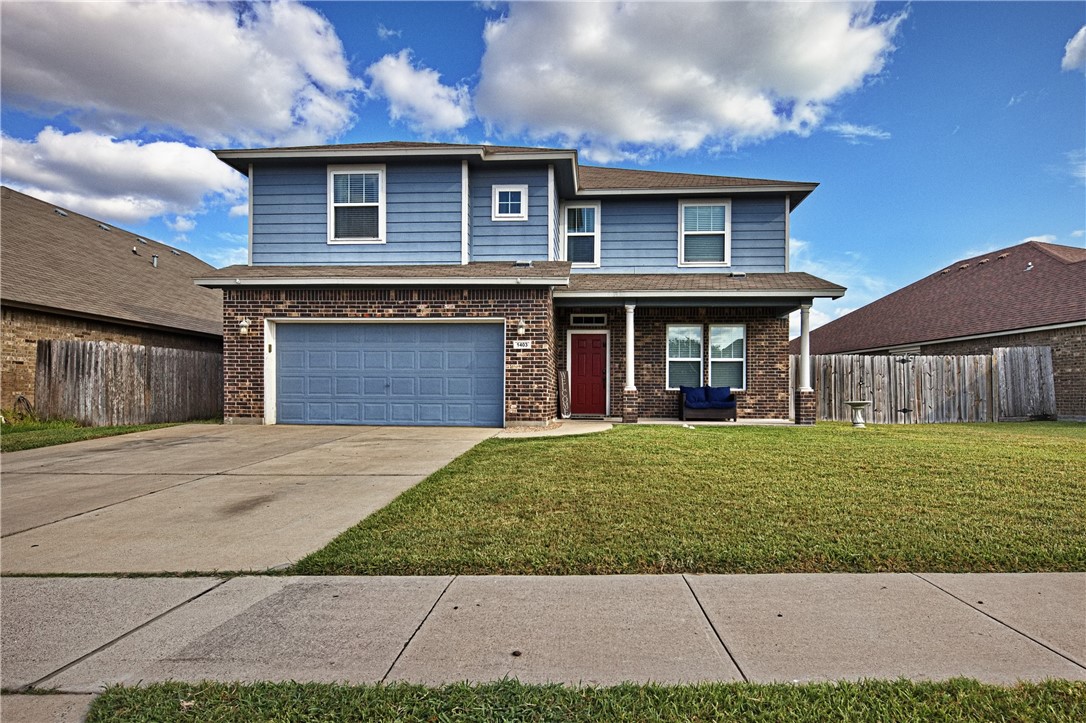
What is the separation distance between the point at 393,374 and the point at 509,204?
4.74 metres

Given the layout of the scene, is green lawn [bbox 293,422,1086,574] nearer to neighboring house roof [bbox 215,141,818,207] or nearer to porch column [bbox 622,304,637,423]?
porch column [bbox 622,304,637,423]

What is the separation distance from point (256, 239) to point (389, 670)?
43.4 ft

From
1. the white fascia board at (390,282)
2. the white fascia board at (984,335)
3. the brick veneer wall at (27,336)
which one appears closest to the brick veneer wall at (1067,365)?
the white fascia board at (984,335)

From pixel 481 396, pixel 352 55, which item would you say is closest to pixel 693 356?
pixel 481 396

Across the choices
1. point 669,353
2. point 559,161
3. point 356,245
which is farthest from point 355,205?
point 669,353

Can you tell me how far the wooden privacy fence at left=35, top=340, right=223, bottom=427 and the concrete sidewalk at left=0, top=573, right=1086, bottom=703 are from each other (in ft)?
36.7

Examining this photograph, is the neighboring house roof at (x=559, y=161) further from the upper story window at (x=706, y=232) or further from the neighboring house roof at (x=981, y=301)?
the neighboring house roof at (x=981, y=301)

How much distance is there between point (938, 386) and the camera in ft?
50.8

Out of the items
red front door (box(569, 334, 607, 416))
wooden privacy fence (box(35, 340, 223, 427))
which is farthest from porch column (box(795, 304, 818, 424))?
wooden privacy fence (box(35, 340, 223, 427))

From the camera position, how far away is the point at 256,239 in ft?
44.1

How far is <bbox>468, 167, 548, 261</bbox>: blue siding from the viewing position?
43.4ft

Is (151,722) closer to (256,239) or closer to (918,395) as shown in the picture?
(256,239)

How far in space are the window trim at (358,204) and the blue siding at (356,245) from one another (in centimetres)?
9

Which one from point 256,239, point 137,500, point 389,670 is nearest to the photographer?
point 389,670
